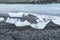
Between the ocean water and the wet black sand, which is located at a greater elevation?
the ocean water

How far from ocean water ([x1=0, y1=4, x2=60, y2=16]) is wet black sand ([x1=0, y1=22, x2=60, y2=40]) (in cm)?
14

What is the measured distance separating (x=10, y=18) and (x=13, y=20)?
4 centimetres

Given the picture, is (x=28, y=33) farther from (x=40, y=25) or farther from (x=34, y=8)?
(x=34, y=8)

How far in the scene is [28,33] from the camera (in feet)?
11.7

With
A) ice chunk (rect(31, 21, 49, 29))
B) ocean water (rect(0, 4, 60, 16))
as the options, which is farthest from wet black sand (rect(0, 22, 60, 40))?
ocean water (rect(0, 4, 60, 16))

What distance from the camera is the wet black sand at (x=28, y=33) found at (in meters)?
3.58

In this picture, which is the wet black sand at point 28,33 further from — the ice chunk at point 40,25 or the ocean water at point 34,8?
the ocean water at point 34,8

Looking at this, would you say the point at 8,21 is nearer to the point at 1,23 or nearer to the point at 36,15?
the point at 1,23

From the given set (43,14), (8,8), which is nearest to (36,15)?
(43,14)

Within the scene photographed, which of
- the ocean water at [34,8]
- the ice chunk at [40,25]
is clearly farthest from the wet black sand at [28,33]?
the ocean water at [34,8]

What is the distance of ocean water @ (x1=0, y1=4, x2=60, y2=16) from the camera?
3.55 metres

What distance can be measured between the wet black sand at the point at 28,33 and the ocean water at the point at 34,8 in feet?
0.45

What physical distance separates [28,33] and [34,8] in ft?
0.86

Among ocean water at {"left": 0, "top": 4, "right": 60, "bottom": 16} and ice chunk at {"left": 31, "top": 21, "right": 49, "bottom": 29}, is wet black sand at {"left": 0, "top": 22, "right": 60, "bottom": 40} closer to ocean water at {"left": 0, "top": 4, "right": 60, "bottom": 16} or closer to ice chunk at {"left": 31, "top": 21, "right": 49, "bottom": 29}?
ice chunk at {"left": 31, "top": 21, "right": 49, "bottom": 29}
